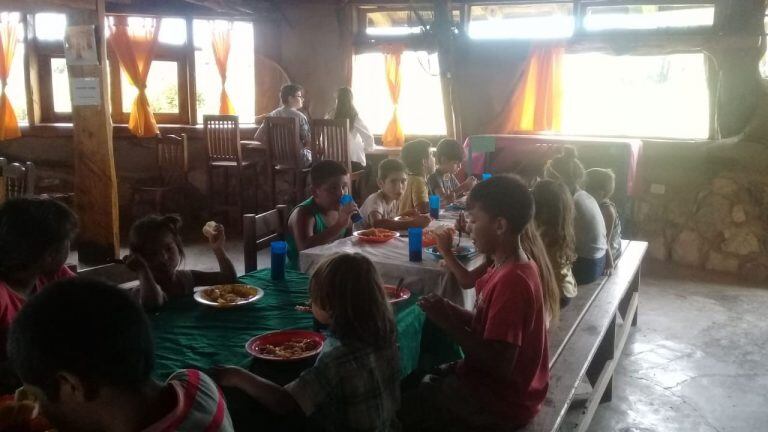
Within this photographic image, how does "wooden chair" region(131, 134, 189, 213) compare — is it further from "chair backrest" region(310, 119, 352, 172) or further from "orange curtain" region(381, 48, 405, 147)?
"orange curtain" region(381, 48, 405, 147)

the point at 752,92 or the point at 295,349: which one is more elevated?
the point at 752,92

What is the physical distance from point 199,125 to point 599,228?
17.7 feet

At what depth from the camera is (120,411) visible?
1045 mm

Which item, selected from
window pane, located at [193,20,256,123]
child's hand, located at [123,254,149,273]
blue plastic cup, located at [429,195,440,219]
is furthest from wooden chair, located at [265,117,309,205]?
child's hand, located at [123,254,149,273]

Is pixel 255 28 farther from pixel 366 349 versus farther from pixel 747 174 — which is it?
pixel 366 349

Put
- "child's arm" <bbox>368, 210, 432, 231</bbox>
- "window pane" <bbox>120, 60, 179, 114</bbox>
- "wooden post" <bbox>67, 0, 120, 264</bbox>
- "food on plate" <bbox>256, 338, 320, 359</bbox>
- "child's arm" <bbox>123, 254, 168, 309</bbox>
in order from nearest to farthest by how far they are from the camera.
A: "food on plate" <bbox>256, 338, 320, 359</bbox> < "child's arm" <bbox>123, 254, 168, 309</bbox> < "child's arm" <bbox>368, 210, 432, 231</bbox> < "wooden post" <bbox>67, 0, 120, 264</bbox> < "window pane" <bbox>120, 60, 179, 114</bbox>

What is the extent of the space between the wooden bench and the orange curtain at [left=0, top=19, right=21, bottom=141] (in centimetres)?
660

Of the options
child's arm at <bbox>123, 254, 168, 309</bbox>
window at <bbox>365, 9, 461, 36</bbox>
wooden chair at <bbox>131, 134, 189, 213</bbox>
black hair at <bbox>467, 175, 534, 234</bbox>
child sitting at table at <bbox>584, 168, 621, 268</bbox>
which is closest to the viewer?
black hair at <bbox>467, 175, 534, 234</bbox>

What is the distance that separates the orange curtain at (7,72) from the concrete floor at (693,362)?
3.53m

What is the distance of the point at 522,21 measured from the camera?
665 centimetres

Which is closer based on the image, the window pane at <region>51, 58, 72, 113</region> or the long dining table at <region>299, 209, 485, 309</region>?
the long dining table at <region>299, 209, 485, 309</region>

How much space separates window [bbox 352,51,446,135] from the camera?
23.6 feet

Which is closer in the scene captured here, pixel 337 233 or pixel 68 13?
pixel 337 233

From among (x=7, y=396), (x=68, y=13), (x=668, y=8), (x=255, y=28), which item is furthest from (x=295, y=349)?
(x=255, y=28)
